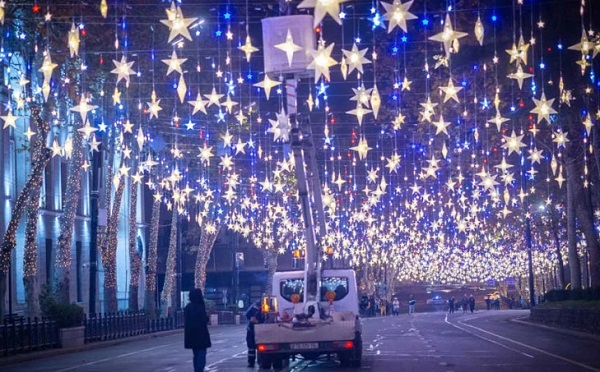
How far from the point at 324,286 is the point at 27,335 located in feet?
41.1

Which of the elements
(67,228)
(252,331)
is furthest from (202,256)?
(252,331)

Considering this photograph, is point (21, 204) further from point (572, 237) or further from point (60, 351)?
point (572, 237)

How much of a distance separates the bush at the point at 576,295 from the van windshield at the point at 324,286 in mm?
17137

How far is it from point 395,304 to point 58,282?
5987 cm

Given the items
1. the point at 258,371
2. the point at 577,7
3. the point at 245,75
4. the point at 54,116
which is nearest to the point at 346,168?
the point at 245,75

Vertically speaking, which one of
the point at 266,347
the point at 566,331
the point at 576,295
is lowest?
the point at 566,331

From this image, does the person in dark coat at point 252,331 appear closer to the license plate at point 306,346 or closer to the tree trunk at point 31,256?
the license plate at point 306,346

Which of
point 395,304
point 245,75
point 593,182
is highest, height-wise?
point 245,75

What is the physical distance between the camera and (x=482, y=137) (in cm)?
4316

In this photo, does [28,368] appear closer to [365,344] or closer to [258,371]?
[258,371]

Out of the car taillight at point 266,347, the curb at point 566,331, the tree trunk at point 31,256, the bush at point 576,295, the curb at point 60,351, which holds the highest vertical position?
the tree trunk at point 31,256

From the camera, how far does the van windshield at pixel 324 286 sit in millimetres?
25978

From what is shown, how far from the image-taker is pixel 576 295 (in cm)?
4544

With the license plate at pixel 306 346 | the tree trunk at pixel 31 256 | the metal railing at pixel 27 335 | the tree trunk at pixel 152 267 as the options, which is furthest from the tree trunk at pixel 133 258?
the license plate at pixel 306 346
